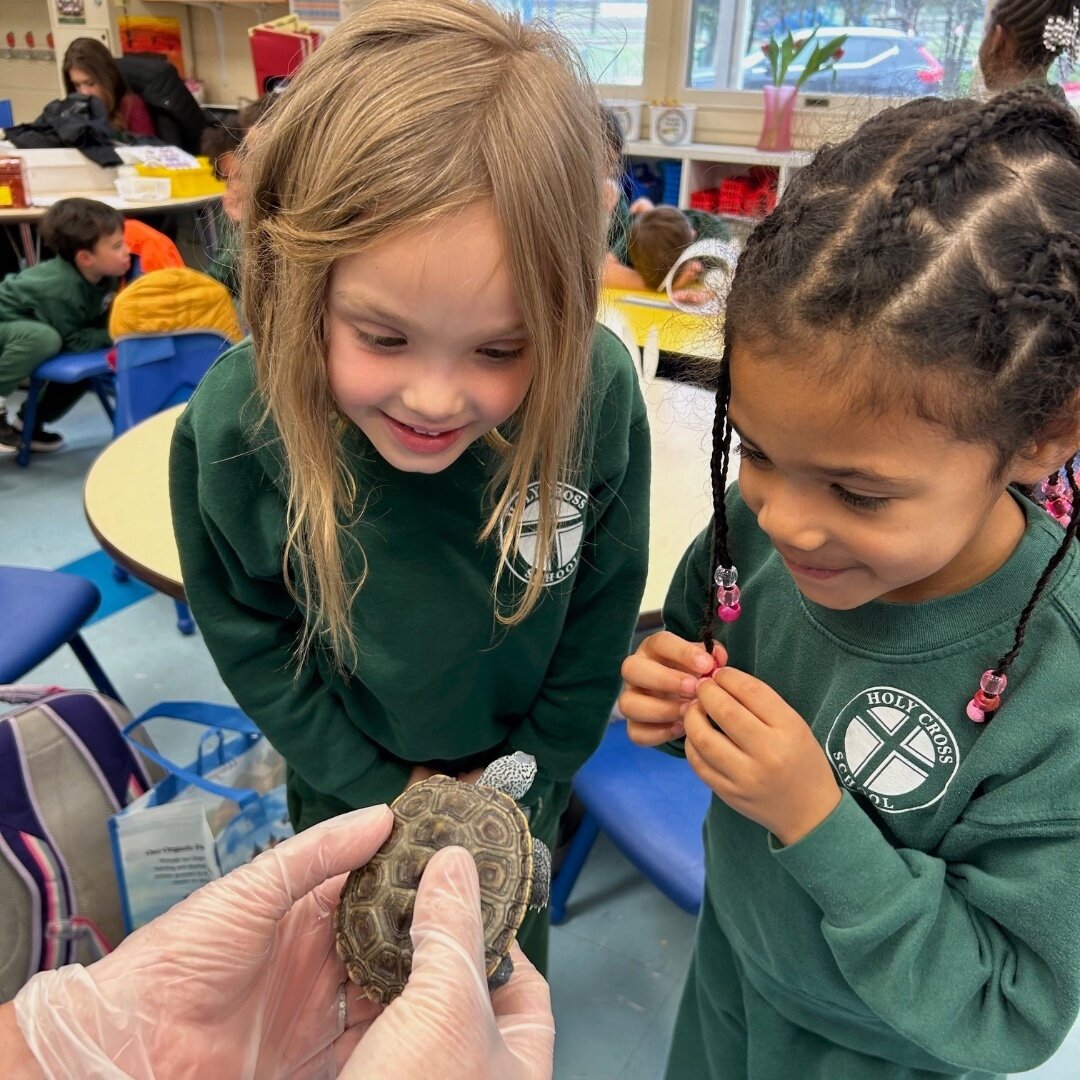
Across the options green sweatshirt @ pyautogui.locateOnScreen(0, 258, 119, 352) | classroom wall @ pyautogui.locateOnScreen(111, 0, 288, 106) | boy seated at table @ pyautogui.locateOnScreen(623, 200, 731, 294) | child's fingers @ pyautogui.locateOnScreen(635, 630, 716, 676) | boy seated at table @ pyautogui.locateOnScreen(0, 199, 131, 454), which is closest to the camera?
child's fingers @ pyautogui.locateOnScreen(635, 630, 716, 676)

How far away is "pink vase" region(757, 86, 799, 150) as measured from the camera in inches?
144

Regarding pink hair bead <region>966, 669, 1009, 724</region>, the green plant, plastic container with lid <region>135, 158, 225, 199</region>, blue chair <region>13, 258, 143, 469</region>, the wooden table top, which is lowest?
blue chair <region>13, 258, 143, 469</region>

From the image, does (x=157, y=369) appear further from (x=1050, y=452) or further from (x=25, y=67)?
(x=25, y=67)

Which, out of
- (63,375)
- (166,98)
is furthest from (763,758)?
(166,98)

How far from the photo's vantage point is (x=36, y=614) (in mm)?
1645

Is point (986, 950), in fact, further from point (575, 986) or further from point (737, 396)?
point (575, 986)

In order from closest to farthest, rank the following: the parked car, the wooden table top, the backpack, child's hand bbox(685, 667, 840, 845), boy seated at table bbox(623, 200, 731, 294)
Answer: child's hand bbox(685, 667, 840, 845)
the backpack
boy seated at table bbox(623, 200, 731, 294)
the parked car
the wooden table top

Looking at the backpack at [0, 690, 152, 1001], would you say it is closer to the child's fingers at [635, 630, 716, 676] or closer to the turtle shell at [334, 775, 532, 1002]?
the turtle shell at [334, 775, 532, 1002]

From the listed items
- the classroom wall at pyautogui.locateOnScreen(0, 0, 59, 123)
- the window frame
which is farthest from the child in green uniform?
the classroom wall at pyautogui.locateOnScreen(0, 0, 59, 123)

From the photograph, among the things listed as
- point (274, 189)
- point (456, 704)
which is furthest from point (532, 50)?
point (456, 704)

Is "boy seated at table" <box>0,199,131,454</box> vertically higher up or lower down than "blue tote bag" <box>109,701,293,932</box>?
higher up

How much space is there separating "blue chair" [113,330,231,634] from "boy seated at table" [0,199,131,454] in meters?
0.97

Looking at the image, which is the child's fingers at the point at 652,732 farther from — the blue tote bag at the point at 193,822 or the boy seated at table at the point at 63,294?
the boy seated at table at the point at 63,294

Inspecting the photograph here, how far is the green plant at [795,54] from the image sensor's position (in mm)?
3396
